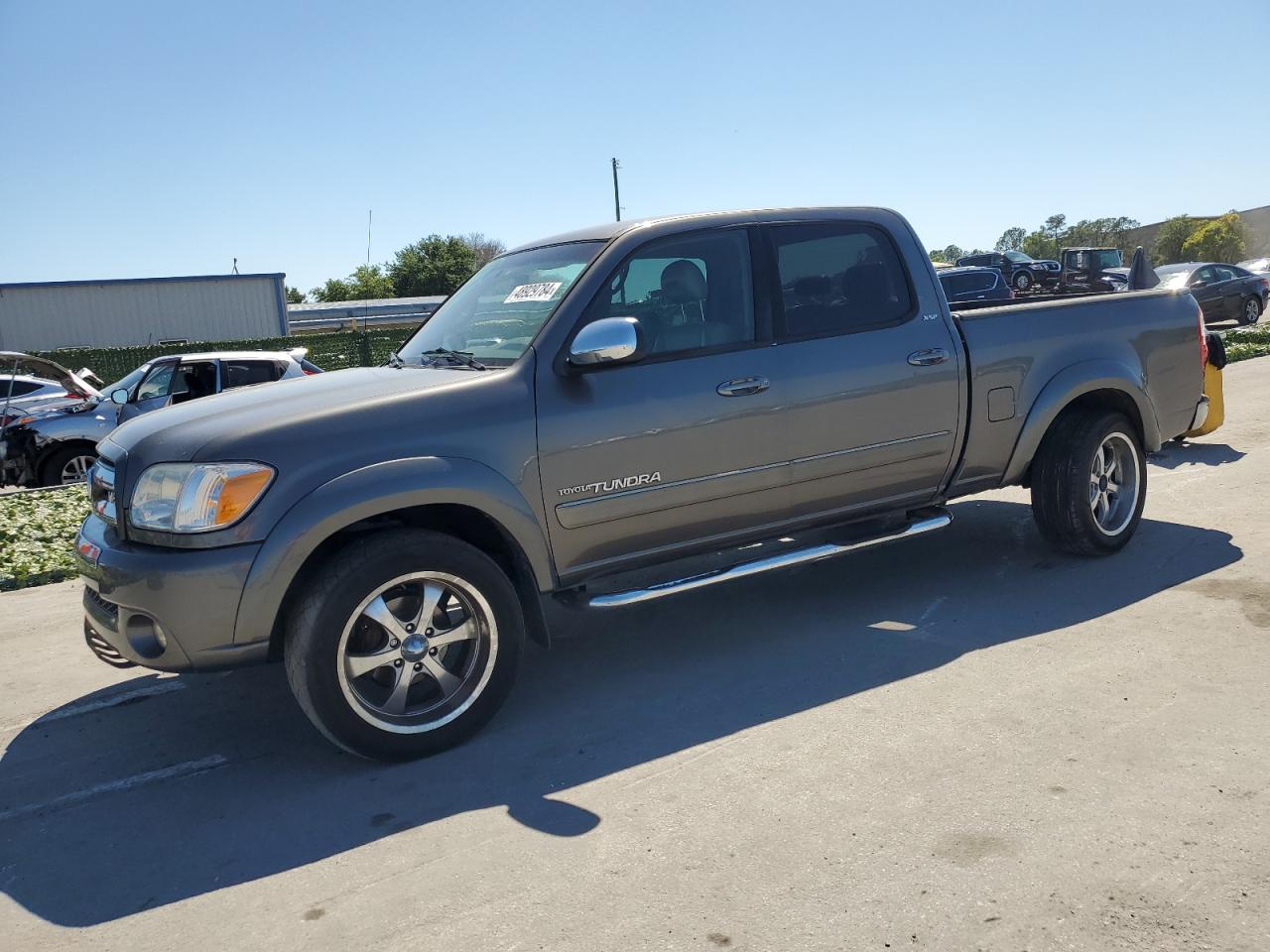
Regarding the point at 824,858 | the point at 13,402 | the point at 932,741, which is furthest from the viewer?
the point at 13,402

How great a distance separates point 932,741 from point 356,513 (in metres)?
2.21

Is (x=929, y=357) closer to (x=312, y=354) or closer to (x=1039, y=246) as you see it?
(x=312, y=354)

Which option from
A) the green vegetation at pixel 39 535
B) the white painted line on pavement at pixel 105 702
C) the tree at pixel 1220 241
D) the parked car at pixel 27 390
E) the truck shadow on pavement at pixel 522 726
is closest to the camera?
the truck shadow on pavement at pixel 522 726

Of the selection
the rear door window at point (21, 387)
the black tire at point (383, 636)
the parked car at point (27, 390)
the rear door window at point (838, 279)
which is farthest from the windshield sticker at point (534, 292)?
the rear door window at point (21, 387)

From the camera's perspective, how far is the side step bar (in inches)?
171

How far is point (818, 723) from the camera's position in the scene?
13.0ft

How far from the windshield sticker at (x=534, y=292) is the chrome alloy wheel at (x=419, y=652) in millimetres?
1357

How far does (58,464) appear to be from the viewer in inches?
468

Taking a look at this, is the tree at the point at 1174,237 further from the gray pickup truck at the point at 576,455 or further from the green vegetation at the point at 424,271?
the gray pickup truck at the point at 576,455

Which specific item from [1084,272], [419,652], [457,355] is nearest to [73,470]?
[457,355]

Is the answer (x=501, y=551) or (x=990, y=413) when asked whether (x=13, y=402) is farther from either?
(x=990, y=413)

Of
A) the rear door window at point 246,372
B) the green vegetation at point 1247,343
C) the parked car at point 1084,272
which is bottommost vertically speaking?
the green vegetation at point 1247,343

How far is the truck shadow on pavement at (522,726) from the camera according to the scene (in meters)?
3.39

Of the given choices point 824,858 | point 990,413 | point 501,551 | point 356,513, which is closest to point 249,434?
point 356,513
